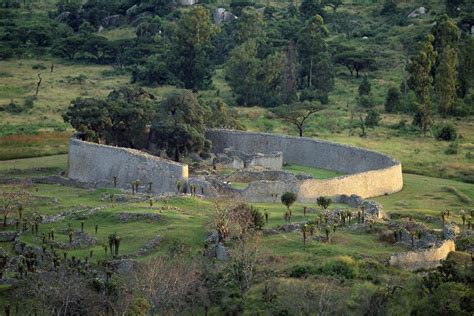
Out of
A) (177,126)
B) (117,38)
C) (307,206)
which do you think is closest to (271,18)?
(117,38)

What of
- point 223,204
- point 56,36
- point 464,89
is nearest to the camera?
point 223,204

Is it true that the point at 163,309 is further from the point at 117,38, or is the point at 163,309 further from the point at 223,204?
the point at 117,38

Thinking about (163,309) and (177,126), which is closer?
(163,309)

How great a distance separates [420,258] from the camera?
4588 cm

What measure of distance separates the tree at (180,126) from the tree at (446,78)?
77.1ft

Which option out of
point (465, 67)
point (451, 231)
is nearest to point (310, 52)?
point (465, 67)

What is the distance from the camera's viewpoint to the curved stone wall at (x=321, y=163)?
5781cm

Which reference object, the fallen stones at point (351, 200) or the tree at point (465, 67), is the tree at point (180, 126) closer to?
the fallen stones at point (351, 200)

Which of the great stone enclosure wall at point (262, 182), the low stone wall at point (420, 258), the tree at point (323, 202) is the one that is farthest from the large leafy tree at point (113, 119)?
the low stone wall at point (420, 258)

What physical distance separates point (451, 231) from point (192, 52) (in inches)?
2013

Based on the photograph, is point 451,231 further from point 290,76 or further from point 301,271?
point 290,76

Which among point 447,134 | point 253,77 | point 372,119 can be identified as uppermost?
point 253,77

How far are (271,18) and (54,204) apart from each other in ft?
230

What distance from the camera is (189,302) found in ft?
134
